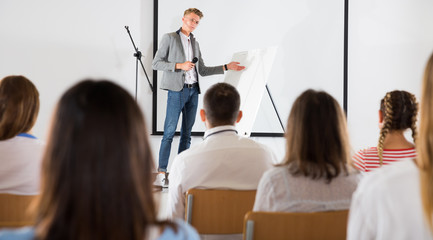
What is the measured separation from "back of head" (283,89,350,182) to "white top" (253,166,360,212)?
0.03m

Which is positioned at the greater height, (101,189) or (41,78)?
(41,78)

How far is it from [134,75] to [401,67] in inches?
131

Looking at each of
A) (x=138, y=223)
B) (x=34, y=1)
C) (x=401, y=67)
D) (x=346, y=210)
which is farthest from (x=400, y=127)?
(x=34, y=1)

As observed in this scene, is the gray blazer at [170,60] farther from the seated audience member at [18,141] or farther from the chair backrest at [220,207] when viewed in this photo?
the chair backrest at [220,207]

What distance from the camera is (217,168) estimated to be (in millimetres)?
1885

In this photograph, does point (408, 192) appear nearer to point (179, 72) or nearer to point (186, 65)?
point (186, 65)

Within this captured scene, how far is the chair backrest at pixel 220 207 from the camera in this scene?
1.62 metres

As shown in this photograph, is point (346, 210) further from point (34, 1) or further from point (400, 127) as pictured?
point (34, 1)

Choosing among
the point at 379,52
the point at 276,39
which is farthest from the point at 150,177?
the point at 379,52

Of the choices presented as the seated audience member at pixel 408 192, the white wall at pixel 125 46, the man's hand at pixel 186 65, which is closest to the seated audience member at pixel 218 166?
the seated audience member at pixel 408 192

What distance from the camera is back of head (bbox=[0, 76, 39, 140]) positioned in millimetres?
1800

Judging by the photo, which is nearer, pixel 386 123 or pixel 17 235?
pixel 17 235

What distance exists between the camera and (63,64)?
4.91 m

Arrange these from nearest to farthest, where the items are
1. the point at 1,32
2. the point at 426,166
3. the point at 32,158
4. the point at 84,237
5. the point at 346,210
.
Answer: the point at 84,237 → the point at 426,166 → the point at 346,210 → the point at 32,158 → the point at 1,32
